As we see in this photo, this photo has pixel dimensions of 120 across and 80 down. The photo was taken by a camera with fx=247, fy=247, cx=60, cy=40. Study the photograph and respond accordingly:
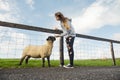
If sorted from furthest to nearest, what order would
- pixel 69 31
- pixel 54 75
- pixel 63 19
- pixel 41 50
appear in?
pixel 41 50 → pixel 69 31 → pixel 63 19 → pixel 54 75


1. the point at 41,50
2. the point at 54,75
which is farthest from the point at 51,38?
the point at 54,75

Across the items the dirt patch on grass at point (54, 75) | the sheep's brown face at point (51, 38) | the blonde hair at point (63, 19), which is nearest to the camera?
the dirt patch on grass at point (54, 75)

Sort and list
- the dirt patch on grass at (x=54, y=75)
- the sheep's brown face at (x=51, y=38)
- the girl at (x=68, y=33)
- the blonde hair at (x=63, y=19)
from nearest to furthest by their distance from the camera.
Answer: the dirt patch on grass at (x=54, y=75)
the blonde hair at (x=63, y=19)
the girl at (x=68, y=33)
the sheep's brown face at (x=51, y=38)

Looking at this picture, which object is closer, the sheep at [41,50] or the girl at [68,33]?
the girl at [68,33]

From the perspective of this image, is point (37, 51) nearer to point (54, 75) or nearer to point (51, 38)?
point (51, 38)

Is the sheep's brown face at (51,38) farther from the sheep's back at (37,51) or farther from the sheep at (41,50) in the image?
the sheep's back at (37,51)

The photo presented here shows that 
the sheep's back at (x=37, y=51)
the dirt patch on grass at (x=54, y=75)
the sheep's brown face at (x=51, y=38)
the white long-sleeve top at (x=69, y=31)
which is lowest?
the dirt patch on grass at (x=54, y=75)

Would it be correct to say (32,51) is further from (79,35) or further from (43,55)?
(79,35)

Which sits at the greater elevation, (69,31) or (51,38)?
(69,31)

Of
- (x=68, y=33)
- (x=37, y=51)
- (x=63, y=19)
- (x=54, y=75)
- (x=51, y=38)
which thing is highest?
(x=63, y=19)

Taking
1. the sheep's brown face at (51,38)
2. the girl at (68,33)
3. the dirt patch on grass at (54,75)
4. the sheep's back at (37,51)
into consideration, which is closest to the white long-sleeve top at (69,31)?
the girl at (68,33)

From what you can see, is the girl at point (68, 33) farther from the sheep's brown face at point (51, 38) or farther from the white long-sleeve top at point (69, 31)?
the sheep's brown face at point (51, 38)

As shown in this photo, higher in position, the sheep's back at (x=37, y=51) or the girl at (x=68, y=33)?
the girl at (x=68, y=33)

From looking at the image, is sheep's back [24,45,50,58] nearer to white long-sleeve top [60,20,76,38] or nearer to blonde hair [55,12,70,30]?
white long-sleeve top [60,20,76,38]
